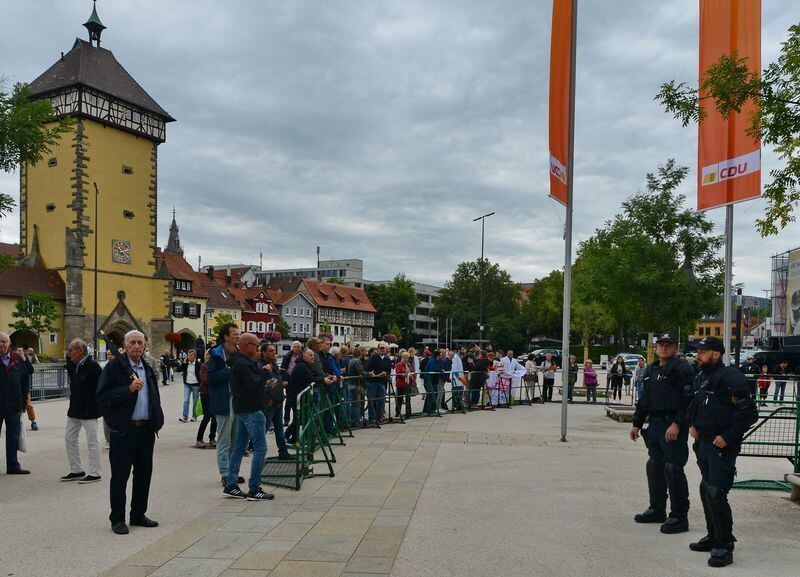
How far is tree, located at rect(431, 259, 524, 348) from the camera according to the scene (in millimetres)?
101625

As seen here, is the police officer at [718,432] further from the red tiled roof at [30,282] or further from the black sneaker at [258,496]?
the red tiled roof at [30,282]

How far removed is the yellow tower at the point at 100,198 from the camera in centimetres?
5044

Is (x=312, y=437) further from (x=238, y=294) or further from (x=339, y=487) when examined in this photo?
(x=238, y=294)

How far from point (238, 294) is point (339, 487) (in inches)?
3642

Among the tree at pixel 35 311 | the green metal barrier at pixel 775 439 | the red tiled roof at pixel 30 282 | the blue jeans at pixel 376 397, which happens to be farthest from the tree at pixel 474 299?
the green metal barrier at pixel 775 439

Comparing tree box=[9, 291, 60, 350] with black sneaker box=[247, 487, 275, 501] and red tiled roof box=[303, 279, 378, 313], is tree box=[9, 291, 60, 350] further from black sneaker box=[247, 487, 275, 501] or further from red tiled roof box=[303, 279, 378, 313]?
red tiled roof box=[303, 279, 378, 313]

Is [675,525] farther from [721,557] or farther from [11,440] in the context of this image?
[11,440]

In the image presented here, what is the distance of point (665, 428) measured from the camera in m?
7.07

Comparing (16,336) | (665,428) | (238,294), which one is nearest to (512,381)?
(665,428)

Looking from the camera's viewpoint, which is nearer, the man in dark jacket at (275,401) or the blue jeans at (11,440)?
the blue jeans at (11,440)

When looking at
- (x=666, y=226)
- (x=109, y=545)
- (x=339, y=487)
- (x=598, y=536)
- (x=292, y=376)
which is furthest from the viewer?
(x=666, y=226)

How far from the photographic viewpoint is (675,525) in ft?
22.4

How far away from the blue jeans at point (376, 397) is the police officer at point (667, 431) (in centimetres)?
936

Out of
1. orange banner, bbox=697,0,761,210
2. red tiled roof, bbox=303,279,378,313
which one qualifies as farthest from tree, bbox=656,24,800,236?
red tiled roof, bbox=303,279,378,313
